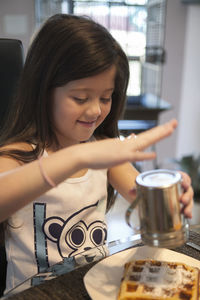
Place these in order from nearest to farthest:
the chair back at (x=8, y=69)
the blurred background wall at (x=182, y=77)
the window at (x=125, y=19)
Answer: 1. the chair back at (x=8, y=69)
2. the window at (x=125, y=19)
3. the blurred background wall at (x=182, y=77)

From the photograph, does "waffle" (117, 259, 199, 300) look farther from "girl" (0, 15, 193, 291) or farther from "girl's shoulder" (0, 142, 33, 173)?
"girl's shoulder" (0, 142, 33, 173)

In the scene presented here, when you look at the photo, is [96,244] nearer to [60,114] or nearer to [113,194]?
[113,194]

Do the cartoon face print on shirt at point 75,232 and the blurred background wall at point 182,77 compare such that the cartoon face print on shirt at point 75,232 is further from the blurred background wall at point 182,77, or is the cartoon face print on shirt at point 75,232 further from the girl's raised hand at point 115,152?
the blurred background wall at point 182,77

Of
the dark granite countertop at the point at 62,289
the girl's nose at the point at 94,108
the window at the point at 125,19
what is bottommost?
the dark granite countertop at the point at 62,289

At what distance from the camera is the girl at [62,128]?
33.0 inches

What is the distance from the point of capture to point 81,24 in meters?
0.87

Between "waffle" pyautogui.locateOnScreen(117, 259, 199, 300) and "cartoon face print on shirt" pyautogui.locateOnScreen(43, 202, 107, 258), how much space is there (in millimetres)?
237

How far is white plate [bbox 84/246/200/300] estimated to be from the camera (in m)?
0.70

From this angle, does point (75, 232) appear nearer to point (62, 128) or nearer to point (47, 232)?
point (47, 232)

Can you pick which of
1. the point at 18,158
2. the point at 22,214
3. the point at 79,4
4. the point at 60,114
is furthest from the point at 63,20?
the point at 79,4

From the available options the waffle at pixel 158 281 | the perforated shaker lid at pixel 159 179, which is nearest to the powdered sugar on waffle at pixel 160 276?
the waffle at pixel 158 281

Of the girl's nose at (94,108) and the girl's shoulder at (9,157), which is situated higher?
the girl's nose at (94,108)

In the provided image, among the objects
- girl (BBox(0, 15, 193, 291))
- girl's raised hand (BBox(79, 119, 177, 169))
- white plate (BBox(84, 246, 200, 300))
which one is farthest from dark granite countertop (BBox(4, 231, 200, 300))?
girl's raised hand (BBox(79, 119, 177, 169))

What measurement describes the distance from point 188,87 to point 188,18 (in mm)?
570
